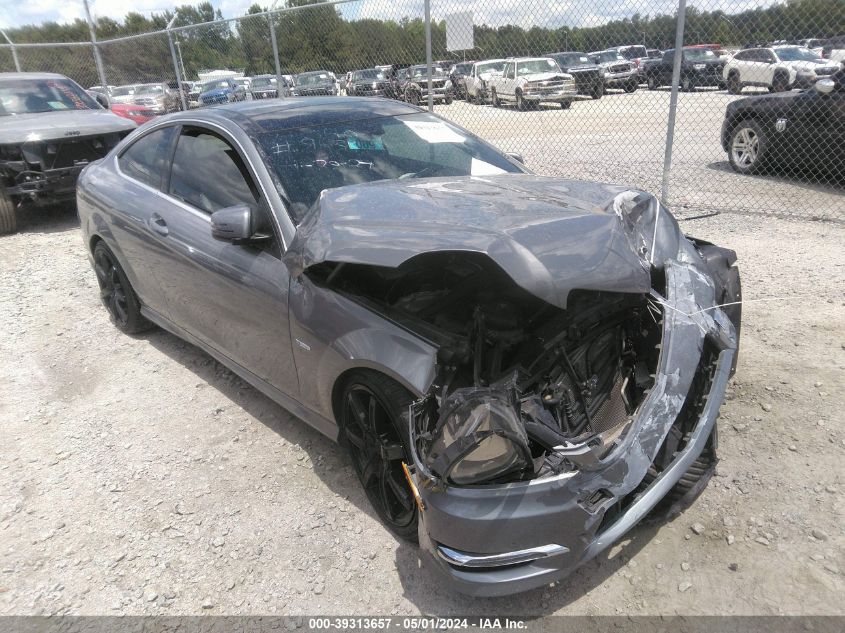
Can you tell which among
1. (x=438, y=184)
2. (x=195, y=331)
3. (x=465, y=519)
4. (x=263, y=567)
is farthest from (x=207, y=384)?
(x=465, y=519)

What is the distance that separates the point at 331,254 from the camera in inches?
90.4

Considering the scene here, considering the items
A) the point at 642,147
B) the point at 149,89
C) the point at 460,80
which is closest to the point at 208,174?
the point at 460,80

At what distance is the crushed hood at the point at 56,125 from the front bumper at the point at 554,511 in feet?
25.4

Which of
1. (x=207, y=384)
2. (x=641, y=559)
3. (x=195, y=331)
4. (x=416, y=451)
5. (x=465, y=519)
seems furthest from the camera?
(x=207, y=384)

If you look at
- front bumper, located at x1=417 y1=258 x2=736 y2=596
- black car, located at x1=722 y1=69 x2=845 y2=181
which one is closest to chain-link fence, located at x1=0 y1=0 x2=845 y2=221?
black car, located at x1=722 y1=69 x2=845 y2=181

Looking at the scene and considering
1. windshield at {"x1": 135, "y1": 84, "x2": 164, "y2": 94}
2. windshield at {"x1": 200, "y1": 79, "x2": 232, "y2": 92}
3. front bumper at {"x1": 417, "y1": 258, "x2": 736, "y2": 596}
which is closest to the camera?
front bumper at {"x1": 417, "y1": 258, "x2": 736, "y2": 596}

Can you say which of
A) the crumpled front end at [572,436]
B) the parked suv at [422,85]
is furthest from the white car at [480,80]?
the crumpled front end at [572,436]

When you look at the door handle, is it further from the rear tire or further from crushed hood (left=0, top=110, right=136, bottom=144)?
the rear tire

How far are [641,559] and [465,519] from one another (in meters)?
0.91

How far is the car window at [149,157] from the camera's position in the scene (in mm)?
3947

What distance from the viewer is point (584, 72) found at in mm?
15719

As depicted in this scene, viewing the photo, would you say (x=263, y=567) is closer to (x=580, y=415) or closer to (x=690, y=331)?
(x=580, y=415)

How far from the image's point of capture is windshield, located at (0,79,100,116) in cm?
841

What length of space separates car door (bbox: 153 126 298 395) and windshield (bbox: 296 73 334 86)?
8.30 m
